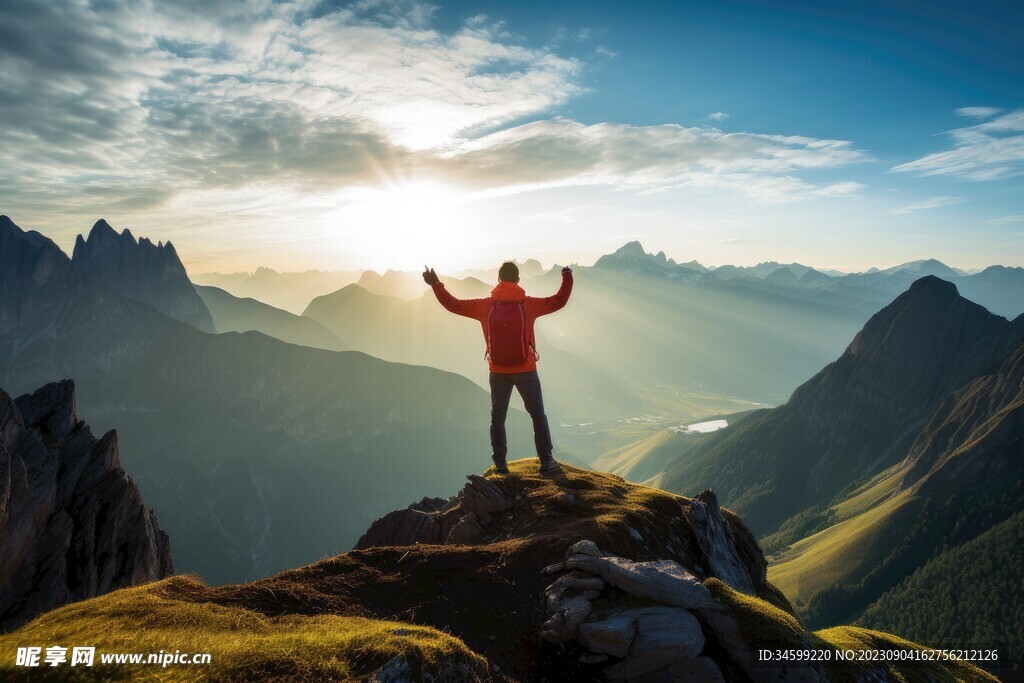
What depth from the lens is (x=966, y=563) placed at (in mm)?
196625

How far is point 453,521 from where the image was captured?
899 inches

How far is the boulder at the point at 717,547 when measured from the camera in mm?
20516

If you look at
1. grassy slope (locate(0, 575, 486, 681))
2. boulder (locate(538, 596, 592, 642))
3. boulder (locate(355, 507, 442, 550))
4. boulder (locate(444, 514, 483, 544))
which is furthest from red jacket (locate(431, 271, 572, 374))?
grassy slope (locate(0, 575, 486, 681))

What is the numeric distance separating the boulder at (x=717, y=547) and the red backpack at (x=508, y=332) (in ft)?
35.4

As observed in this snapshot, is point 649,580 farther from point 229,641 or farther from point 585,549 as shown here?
point 229,641

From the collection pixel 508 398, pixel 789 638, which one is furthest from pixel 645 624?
pixel 508 398

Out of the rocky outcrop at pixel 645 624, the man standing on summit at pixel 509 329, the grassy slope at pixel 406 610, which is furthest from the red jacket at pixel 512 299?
the rocky outcrop at pixel 645 624

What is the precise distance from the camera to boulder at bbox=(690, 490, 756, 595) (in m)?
20.5

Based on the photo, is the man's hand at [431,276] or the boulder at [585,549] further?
the man's hand at [431,276]

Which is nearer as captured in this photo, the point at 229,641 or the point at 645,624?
the point at 229,641

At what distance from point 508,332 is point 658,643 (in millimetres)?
11532

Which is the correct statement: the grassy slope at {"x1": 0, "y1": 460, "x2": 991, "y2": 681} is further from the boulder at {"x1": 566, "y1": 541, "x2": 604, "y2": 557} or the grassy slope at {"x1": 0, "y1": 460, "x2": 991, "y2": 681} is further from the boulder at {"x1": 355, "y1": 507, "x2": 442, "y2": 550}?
the boulder at {"x1": 355, "y1": 507, "x2": 442, "y2": 550}

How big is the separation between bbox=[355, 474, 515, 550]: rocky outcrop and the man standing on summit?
239 centimetres

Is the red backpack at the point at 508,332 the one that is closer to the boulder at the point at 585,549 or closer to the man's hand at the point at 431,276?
the man's hand at the point at 431,276
